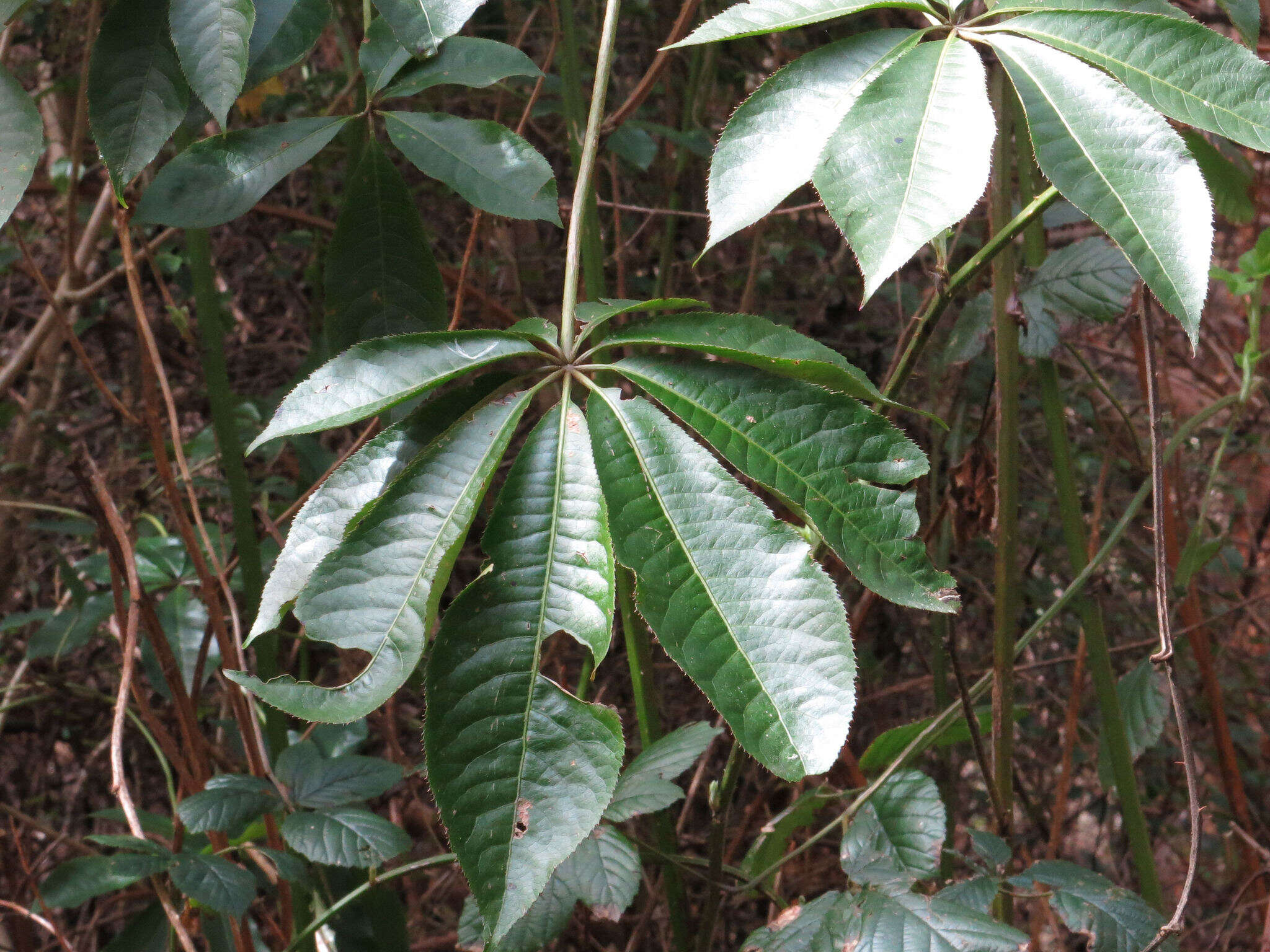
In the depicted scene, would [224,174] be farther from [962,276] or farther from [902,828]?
[902,828]

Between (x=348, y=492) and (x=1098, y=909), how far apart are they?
695 millimetres

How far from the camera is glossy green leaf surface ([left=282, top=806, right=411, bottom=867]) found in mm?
925

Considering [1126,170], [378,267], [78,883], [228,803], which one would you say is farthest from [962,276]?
[78,883]

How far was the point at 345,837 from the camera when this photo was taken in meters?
0.94

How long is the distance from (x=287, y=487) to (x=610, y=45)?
1.11 m

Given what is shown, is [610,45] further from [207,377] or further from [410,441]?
[207,377]

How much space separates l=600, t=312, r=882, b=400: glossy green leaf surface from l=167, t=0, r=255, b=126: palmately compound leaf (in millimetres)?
320

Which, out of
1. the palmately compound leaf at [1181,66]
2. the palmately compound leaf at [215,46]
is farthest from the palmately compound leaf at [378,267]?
the palmately compound leaf at [1181,66]

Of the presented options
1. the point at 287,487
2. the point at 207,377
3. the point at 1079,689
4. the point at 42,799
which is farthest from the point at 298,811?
the point at 42,799

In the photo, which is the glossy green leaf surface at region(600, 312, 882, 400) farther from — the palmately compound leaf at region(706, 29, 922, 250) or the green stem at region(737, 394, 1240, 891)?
the green stem at region(737, 394, 1240, 891)

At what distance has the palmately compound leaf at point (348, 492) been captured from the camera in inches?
23.6

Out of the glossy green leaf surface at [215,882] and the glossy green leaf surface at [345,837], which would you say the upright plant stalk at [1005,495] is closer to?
the glossy green leaf surface at [345,837]

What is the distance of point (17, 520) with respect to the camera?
5.97 feet

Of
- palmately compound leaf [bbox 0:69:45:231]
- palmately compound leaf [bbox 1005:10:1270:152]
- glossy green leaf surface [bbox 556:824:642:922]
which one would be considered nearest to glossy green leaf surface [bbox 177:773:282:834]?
glossy green leaf surface [bbox 556:824:642:922]
